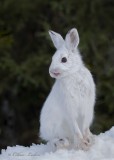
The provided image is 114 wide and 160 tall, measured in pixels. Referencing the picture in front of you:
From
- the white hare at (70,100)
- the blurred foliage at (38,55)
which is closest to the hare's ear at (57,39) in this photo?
the white hare at (70,100)

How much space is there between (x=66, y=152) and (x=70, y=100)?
25cm

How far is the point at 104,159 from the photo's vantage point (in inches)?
88.2

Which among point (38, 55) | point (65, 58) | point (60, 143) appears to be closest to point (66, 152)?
point (60, 143)

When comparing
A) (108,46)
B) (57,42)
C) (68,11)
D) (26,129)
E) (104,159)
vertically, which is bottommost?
(104,159)

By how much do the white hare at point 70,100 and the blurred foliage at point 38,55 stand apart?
7.39 ft

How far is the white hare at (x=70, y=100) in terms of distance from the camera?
2340mm

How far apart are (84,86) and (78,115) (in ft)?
0.48

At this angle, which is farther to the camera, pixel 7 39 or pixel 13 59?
pixel 13 59

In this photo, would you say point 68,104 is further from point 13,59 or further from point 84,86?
point 13,59

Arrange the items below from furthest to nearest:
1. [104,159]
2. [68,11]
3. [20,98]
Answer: [20,98]
[68,11]
[104,159]

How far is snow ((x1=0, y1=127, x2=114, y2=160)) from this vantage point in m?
2.27

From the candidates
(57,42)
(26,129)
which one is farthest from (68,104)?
(26,129)

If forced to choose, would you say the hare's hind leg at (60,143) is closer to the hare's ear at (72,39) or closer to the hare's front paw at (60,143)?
the hare's front paw at (60,143)

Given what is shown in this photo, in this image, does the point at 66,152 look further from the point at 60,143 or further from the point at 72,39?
the point at 72,39
